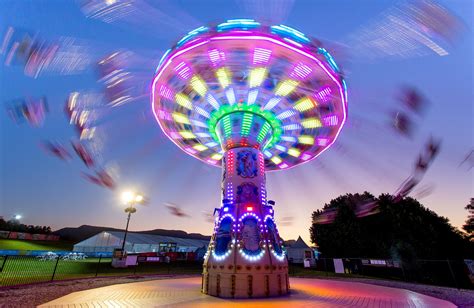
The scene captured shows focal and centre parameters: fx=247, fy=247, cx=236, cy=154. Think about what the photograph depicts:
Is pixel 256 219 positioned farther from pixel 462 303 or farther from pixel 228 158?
pixel 462 303

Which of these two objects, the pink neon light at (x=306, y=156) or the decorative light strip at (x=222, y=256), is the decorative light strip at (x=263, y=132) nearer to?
the pink neon light at (x=306, y=156)

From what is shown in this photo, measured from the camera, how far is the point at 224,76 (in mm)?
13336

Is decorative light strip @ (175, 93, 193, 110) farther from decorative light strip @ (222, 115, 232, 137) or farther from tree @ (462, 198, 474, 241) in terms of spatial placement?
tree @ (462, 198, 474, 241)

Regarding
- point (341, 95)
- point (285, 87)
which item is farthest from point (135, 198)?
point (341, 95)

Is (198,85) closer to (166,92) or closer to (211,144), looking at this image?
(166,92)

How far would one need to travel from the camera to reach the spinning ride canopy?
1178 centimetres

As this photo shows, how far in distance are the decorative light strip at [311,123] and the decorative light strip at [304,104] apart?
107 centimetres

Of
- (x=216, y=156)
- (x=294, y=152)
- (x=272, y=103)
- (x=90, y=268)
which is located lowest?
(x=90, y=268)

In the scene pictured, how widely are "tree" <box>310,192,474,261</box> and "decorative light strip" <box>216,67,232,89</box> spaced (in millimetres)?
29828

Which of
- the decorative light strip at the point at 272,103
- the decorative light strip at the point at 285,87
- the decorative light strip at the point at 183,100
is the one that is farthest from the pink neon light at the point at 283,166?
the decorative light strip at the point at 183,100

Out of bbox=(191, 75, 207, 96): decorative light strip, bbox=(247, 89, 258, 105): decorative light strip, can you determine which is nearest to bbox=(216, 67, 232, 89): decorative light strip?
bbox=(191, 75, 207, 96): decorative light strip

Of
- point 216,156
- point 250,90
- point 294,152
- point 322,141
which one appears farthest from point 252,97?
point 216,156

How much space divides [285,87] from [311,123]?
3763 mm

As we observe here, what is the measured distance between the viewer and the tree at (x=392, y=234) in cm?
3100
